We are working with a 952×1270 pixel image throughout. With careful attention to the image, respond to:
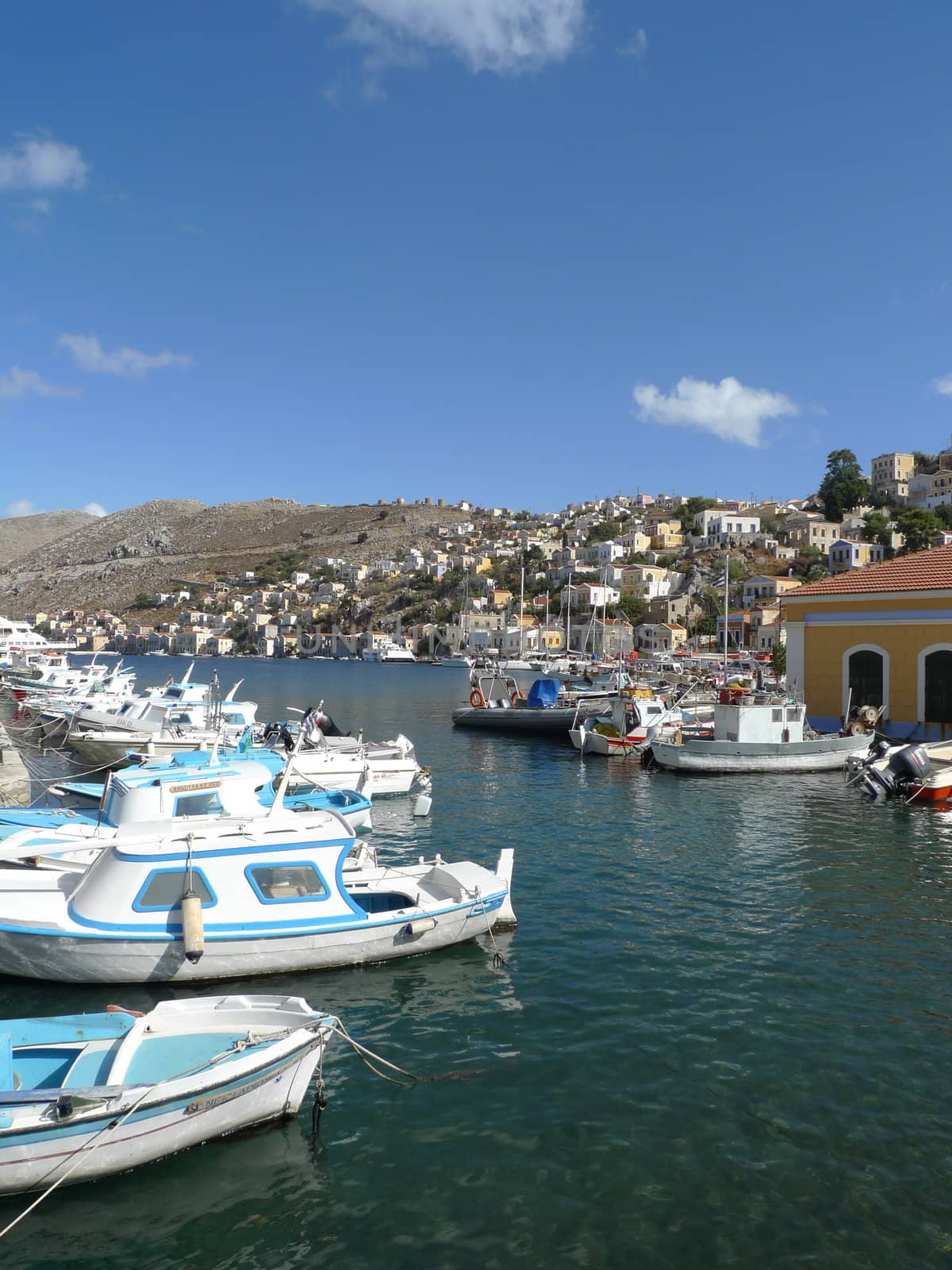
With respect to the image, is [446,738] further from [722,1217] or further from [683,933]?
[722,1217]

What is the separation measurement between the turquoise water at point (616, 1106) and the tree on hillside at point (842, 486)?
151 metres

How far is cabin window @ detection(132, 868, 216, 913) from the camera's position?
9602mm

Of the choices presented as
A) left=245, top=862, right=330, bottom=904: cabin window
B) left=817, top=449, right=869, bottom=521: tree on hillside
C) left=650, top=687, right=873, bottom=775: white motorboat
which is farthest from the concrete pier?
left=817, top=449, right=869, bottom=521: tree on hillside

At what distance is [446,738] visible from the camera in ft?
128

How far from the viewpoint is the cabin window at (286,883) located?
10.1m

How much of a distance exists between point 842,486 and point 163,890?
6341 inches

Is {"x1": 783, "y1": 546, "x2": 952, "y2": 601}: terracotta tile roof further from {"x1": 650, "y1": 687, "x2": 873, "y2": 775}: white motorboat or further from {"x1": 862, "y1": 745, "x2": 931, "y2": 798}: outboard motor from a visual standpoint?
{"x1": 862, "y1": 745, "x2": 931, "y2": 798}: outboard motor

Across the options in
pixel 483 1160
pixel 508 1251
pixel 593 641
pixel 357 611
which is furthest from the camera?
pixel 357 611

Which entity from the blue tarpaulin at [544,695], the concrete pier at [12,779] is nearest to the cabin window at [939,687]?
the blue tarpaulin at [544,695]

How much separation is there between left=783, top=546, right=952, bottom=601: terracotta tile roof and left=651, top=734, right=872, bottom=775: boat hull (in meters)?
5.80

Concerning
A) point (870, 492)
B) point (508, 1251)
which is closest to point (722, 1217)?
point (508, 1251)

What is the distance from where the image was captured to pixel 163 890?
9.67 meters

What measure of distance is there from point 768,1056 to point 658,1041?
112cm

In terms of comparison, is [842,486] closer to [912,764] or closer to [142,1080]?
[912,764]
